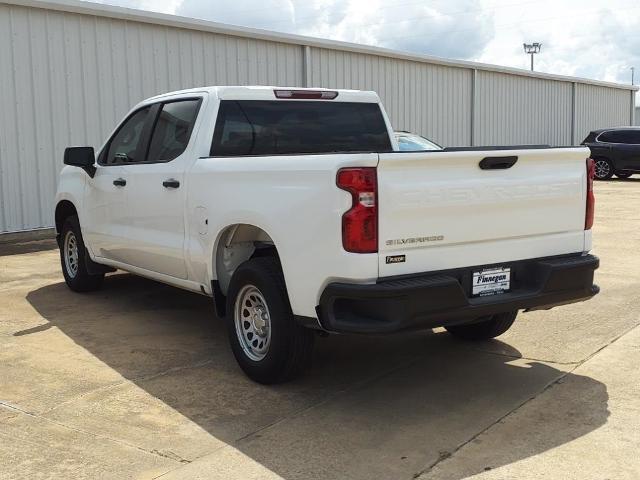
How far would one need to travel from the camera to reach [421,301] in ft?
13.3

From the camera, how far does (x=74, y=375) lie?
5102 millimetres

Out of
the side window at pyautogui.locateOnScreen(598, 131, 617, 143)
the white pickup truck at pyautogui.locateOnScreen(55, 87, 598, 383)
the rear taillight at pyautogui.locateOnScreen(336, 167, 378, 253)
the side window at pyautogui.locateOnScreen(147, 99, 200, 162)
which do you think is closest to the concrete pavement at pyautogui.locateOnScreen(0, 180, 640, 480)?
the white pickup truck at pyautogui.locateOnScreen(55, 87, 598, 383)

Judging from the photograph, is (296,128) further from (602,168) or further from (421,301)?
(602,168)

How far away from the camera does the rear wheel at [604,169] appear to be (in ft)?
77.9

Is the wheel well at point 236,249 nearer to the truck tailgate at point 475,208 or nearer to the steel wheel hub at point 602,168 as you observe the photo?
the truck tailgate at point 475,208

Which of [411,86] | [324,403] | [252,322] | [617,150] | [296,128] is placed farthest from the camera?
[617,150]

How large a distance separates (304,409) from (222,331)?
6.38 feet

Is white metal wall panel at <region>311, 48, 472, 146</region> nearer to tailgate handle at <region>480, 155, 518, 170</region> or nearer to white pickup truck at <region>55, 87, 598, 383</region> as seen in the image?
white pickup truck at <region>55, 87, 598, 383</region>

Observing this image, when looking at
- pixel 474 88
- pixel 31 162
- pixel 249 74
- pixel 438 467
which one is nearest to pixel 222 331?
pixel 438 467

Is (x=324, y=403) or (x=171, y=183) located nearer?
(x=324, y=403)

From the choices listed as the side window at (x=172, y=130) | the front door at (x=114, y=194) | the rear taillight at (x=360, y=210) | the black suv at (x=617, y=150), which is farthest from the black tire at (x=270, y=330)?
the black suv at (x=617, y=150)

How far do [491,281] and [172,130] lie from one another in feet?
9.38

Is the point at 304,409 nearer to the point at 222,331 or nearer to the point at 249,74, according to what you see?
the point at 222,331

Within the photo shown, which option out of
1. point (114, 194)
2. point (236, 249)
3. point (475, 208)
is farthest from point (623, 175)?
point (475, 208)
